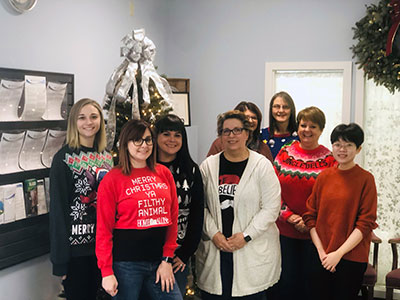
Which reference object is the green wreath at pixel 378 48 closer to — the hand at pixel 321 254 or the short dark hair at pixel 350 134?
the short dark hair at pixel 350 134

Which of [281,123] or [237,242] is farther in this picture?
[281,123]

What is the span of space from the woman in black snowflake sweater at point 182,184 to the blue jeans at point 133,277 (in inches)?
8.6

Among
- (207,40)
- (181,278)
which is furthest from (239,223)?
(207,40)

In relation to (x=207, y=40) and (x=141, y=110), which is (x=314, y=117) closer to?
(x=141, y=110)

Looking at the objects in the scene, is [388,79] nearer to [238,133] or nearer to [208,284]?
[238,133]

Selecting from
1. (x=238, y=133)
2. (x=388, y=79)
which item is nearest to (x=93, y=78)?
(x=238, y=133)

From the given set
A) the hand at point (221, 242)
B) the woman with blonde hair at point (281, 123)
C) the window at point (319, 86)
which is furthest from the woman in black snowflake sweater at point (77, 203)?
the window at point (319, 86)

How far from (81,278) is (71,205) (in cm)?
41

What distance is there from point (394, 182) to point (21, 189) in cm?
321

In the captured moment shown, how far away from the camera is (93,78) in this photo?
342cm

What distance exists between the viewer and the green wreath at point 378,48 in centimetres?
382

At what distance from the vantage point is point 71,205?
2383 mm

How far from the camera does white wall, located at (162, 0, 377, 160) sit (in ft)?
13.9

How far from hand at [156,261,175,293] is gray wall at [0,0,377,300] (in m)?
1.05
